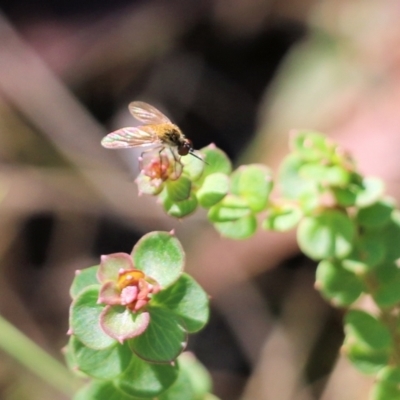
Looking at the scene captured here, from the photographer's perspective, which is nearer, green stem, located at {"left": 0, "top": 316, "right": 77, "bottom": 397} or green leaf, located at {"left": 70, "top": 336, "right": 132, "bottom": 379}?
green leaf, located at {"left": 70, "top": 336, "right": 132, "bottom": 379}

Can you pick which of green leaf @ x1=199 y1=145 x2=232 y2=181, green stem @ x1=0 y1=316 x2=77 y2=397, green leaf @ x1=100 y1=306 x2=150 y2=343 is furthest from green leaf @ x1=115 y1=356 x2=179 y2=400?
green stem @ x1=0 y1=316 x2=77 y2=397

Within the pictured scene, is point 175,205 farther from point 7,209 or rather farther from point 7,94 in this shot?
point 7,94

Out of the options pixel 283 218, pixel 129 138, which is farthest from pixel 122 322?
pixel 283 218

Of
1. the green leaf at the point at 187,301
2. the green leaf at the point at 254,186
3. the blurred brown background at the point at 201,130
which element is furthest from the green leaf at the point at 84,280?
the blurred brown background at the point at 201,130

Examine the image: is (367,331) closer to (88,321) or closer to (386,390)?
(386,390)

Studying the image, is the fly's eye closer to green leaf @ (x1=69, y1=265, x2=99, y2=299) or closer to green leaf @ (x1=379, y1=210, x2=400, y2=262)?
green leaf @ (x1=69, y1=265, x2=99, y2=299)

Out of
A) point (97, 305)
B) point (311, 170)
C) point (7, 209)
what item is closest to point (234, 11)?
point (7, 209)
